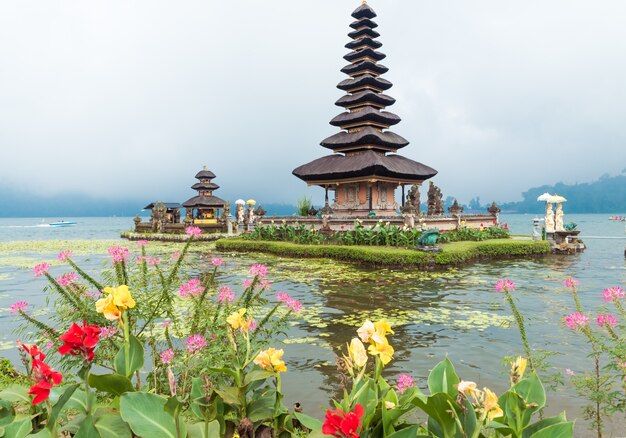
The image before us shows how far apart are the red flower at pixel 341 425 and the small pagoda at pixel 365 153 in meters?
23.7

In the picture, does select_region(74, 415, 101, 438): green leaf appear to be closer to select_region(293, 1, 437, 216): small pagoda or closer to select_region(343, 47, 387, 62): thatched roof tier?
select_region(293, 1, 437, 216): small pagoda

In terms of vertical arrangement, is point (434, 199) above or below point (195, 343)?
above

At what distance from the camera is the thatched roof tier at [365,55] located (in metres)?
32.2

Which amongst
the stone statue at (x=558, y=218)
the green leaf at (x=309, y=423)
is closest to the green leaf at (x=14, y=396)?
the green leaf at (x=309, y=423)

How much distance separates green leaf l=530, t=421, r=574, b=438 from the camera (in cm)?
188

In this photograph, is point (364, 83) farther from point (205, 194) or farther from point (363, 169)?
point (205, 194)

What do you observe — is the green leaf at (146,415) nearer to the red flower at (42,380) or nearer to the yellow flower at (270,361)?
the red flower at (42,380)

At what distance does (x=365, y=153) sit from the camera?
2716 centimetres

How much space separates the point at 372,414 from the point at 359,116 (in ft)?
93.5

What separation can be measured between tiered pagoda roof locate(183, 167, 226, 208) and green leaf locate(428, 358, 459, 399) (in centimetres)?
4196

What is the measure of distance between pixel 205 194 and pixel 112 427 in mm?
44506

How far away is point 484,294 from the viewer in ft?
35.9

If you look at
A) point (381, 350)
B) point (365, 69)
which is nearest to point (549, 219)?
point (365, 69)

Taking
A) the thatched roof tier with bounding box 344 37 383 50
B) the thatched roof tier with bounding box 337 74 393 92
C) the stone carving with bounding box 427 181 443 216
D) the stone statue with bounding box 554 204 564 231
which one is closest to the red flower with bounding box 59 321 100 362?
the stone statue with bounding box 554 204 564 231
